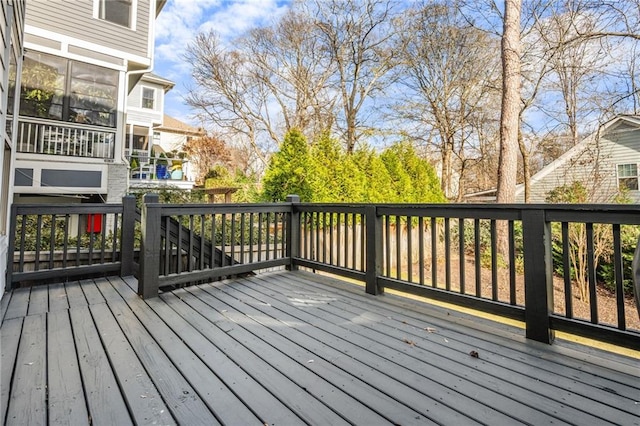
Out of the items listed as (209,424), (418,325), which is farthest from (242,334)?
(418,325)

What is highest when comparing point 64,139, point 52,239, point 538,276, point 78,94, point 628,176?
point 78,94

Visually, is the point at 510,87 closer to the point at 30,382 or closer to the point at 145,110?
the point at 30,382

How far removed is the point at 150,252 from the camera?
9.96 ft

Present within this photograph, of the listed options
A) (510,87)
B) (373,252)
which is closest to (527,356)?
(373,252)

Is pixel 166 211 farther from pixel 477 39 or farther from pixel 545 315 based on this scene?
pixel 477 39

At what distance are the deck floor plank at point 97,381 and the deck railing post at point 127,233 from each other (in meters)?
1.60

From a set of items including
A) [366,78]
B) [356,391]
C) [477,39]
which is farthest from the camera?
[366,78]

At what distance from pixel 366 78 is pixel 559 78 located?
600cm

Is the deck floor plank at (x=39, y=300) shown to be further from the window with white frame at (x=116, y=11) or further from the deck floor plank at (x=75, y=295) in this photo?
the window with white frame at (x=116, y=11)

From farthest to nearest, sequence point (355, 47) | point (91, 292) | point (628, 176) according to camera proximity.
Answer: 1. point (355, 47)
2. point (628, 176)
3. point (91, 292)

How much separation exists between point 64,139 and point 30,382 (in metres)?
7.66

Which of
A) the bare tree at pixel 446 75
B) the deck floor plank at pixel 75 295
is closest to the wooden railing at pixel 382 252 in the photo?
the deck floor plank at pixel 75 295

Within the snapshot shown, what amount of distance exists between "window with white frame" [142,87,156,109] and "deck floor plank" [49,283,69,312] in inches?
551

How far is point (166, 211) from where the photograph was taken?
318cm
